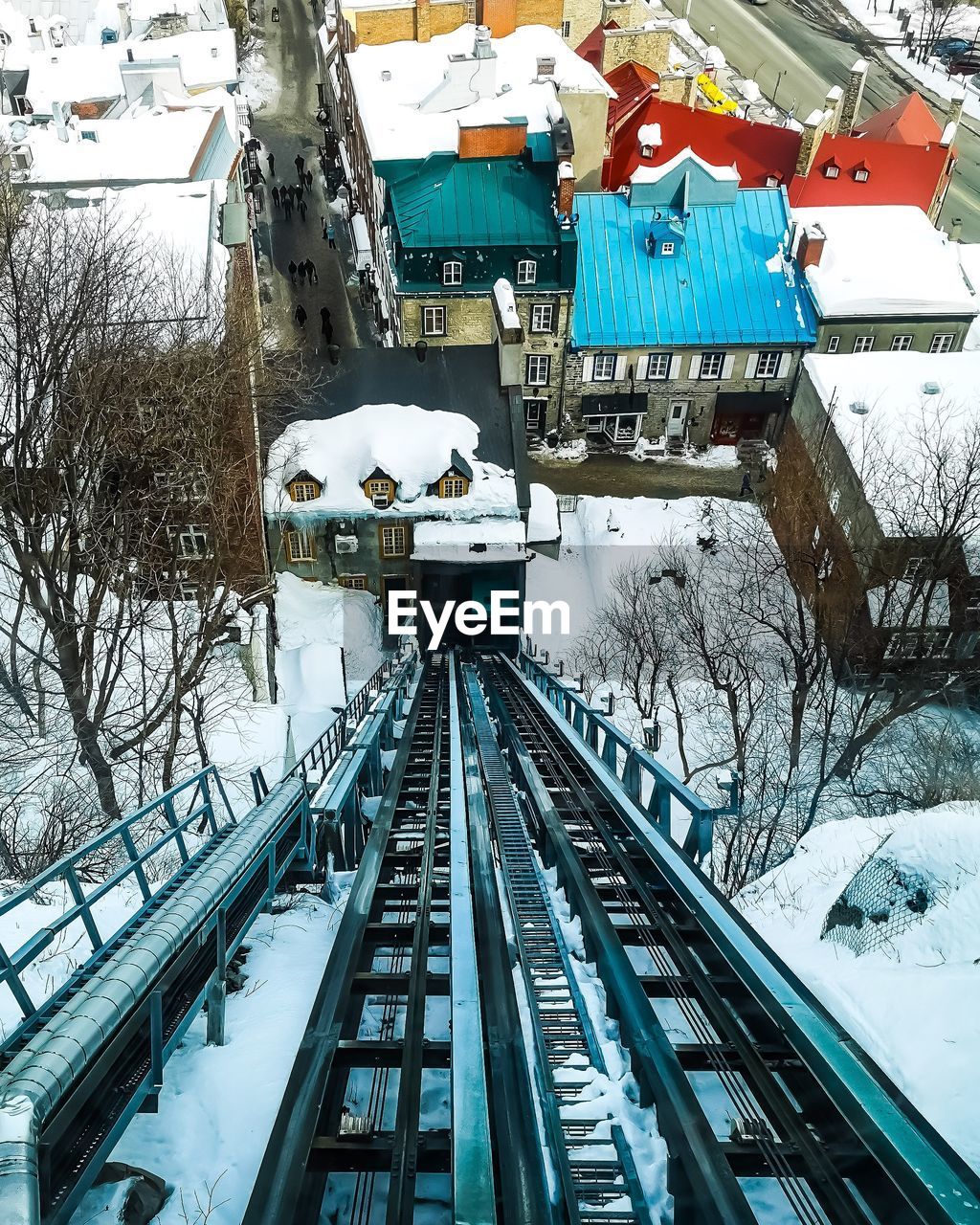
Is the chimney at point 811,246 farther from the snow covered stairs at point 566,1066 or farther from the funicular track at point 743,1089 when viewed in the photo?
the funicular track at point 743,1089

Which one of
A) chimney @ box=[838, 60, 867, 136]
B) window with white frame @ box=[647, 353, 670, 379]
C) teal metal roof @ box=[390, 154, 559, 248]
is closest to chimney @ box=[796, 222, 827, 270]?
window with white frame @ box=[647, 353, 670, 379]

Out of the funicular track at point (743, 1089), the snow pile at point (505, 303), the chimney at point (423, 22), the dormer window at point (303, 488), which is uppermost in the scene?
the chimney at point (423, 22)

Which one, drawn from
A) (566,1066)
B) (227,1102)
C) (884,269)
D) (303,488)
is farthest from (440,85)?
(227,1102)

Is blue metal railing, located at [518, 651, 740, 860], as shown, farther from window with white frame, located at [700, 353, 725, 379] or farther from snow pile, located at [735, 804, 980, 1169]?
window with white frame, located at [700, 353, 725, 379]

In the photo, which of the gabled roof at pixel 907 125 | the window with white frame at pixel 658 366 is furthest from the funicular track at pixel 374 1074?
the gabled roof at pixel 907 125

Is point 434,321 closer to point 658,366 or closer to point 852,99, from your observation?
point 658,366

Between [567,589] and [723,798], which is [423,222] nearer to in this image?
[567,589]
